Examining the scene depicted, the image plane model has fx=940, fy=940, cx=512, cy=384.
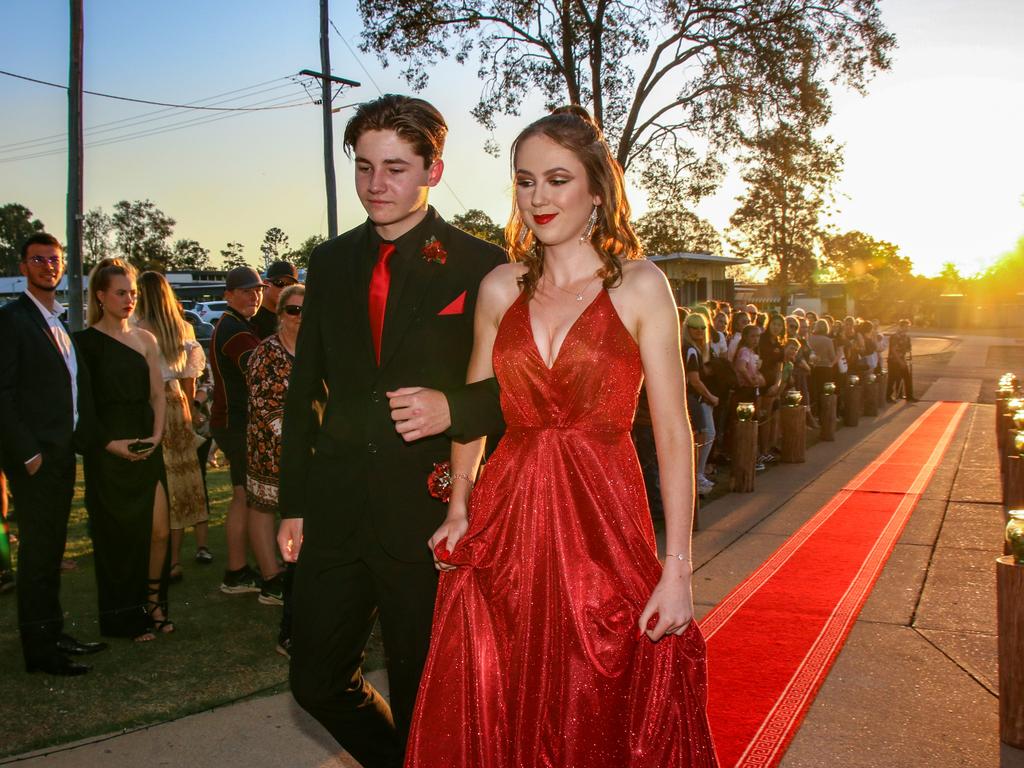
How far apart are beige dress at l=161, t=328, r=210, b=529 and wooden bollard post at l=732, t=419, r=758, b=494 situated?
19.5ft

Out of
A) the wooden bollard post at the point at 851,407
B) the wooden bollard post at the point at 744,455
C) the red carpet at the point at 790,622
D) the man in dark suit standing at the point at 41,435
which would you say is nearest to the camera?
the red carpet at the point at 790,622

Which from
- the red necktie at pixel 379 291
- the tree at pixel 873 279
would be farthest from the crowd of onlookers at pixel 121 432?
the tree at pixel 873 279

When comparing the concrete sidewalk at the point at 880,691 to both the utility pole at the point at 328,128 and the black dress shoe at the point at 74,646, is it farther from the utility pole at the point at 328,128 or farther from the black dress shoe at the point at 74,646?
the utility pole at the point at 328,128

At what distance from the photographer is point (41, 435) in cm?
497

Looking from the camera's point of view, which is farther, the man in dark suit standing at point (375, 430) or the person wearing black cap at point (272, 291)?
the person wearing black cap at point (272, 291)

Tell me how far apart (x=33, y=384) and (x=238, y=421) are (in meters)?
1.47

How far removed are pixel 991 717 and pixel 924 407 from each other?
1971 cm

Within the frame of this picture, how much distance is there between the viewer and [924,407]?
22531mm

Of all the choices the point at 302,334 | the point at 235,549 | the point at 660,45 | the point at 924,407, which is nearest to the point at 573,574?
the point at 302,334

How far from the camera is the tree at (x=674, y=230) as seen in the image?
19328 mm

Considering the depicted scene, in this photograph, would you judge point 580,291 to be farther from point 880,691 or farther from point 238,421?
point 238,421

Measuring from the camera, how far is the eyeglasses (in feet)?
16.4

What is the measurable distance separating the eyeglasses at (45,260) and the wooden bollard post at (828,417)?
43.9ft

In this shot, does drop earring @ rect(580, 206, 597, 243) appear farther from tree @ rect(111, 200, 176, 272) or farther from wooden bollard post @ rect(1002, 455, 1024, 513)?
tree @ rect(111, 200, 176, 272)
